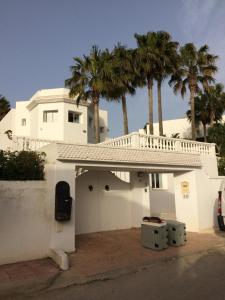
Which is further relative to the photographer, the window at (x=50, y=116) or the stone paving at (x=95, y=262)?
the window at (x=50, y=116)

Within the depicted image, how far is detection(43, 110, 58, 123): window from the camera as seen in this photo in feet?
83.8

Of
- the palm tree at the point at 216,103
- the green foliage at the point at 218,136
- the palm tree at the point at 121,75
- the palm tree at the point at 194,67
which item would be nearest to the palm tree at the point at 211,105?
the palm tree at the point at 216,103

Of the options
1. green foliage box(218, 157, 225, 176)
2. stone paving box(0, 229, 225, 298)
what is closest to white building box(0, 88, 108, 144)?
green foliage box(218, 157, 225, 176)

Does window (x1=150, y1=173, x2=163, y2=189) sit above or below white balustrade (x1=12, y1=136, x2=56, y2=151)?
below

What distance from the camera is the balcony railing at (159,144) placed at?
11.8 m

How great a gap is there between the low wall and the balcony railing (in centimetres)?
414

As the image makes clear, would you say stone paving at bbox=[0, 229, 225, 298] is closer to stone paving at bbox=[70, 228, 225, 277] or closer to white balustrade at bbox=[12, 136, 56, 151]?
stone paving at bbox=[70, 228, 225, 277]

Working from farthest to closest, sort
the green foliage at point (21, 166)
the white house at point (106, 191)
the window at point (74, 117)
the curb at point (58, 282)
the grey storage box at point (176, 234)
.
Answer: the window at point (74, 117), the grey storage box at point (176, 234), the green foliage at point (21, 166), the white house at point (106, 191), the curb at point (58, 282)

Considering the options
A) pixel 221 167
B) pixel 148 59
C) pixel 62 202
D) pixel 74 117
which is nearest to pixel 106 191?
pixel 62 202

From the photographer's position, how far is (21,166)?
8.39 m

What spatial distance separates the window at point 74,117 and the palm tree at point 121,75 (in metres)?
5.57

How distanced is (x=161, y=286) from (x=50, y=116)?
21.8 meters

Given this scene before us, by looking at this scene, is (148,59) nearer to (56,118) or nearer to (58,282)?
(56,118)

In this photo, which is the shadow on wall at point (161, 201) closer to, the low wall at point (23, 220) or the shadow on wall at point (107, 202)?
the shadow on wall at point (107, 202)
